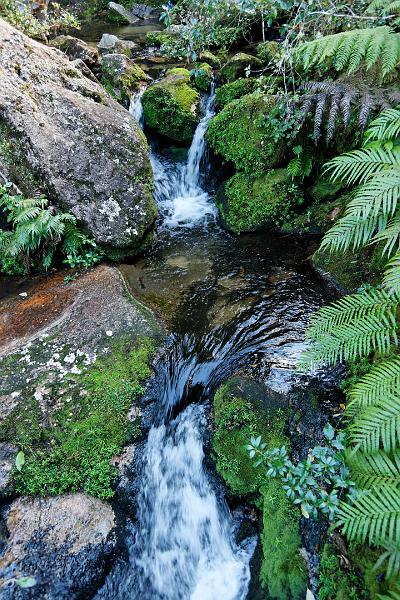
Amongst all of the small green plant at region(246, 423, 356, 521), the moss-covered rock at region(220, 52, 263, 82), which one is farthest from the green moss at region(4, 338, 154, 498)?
the moss-covered rock at region(220, 52, 263, 82)

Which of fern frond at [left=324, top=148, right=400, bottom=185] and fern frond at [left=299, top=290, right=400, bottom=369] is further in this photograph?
fern frond at [left=324, top=148, right=400, bottom=185]

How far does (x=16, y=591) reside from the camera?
107 inches

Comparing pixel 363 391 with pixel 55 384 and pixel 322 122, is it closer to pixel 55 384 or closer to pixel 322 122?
pixel 55 384

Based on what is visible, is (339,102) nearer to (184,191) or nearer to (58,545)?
(184,191)

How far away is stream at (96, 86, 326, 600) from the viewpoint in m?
3.15

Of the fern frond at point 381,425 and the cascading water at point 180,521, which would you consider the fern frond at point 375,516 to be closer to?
the fern frond at point 381,425

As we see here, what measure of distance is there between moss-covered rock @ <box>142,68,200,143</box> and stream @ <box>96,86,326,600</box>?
2.24 m

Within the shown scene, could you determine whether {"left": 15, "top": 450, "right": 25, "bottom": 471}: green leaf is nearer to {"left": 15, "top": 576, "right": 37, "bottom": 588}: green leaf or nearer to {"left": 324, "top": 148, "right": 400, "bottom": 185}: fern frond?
{"left": 15, "top": 576, "right": 37, "bottom": 588}: green leaf

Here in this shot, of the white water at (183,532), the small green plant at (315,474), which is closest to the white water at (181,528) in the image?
the white water at (183,532)

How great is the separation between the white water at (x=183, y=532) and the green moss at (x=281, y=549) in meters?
0.27

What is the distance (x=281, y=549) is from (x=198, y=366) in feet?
6.18

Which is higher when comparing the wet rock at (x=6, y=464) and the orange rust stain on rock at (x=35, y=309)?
the orange rust stain on rock at (x=35, y=309)

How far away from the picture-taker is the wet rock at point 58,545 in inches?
111

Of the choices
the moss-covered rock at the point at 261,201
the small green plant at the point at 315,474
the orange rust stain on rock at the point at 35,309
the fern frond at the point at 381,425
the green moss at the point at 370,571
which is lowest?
the green moss at the point at 370,571
